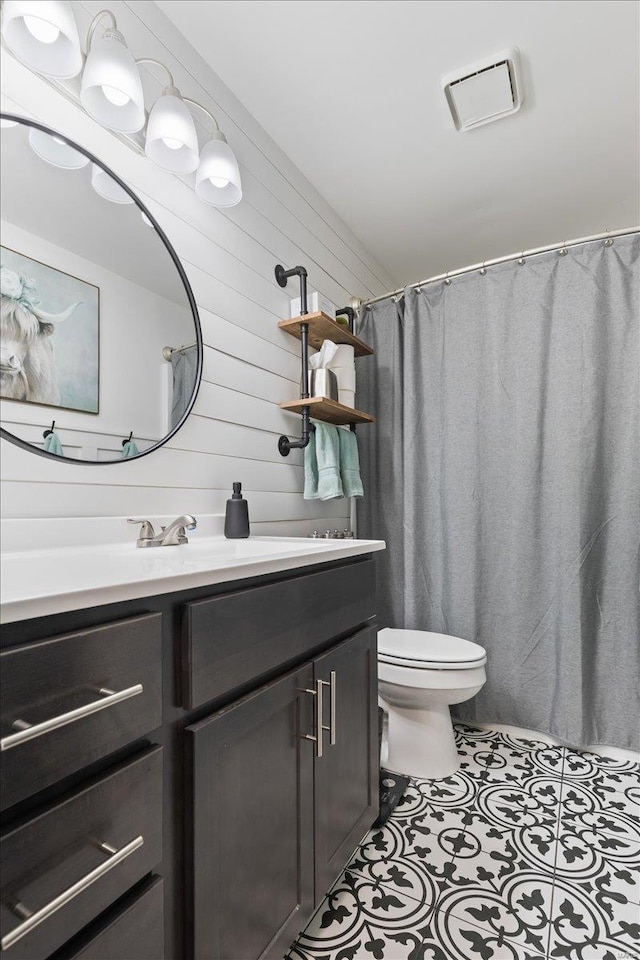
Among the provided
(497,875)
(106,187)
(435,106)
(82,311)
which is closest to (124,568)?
(82,311)

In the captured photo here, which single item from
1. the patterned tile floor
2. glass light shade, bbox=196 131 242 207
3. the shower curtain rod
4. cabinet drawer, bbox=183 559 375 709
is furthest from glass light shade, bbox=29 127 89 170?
the patterned tile floor

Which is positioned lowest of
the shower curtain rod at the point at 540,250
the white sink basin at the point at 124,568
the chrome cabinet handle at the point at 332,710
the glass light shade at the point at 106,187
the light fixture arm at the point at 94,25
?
the chrome cabinet handle at the point at 332,710

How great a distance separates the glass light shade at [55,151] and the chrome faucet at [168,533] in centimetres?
83

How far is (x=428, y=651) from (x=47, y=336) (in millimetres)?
1550

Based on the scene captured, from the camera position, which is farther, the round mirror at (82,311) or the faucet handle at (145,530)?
the faucet handle at (145,530)

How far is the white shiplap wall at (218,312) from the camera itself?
41.6 inches

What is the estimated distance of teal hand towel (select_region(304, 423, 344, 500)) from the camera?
1884mm

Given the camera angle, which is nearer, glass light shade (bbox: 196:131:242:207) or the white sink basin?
the white sink basin

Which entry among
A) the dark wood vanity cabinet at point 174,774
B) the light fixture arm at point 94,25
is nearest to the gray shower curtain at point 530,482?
the dark wood vanity cabinet at point 174,774

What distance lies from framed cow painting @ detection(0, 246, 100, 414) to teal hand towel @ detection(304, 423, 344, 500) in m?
Result: 0.93

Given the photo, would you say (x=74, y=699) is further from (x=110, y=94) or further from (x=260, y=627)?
(x=110, y=94)

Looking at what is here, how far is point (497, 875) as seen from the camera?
1273 mm

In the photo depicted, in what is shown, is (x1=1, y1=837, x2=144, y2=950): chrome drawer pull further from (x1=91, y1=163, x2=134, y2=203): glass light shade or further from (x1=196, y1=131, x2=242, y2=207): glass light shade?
(x1=196, y1=131, x2=242, y2=207): glass light shade

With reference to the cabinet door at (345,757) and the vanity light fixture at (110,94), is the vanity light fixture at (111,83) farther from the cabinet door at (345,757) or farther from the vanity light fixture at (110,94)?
the cabinet door at (345,757)
